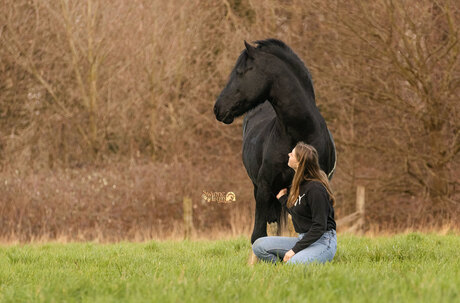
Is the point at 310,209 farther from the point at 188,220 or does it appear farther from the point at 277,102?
the point at 188,220

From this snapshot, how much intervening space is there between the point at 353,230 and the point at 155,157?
8600 mm

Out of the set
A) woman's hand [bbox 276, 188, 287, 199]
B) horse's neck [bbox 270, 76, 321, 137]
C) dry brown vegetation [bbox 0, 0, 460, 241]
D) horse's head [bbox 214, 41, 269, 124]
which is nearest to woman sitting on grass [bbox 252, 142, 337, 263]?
woman's hand [bbox 276, 188, 287, 199]

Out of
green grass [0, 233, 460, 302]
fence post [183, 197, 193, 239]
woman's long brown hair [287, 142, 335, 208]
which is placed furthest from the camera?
fence post [183, 197, 193, 239]

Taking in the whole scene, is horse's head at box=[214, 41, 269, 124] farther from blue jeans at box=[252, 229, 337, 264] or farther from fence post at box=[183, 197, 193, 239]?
fence post at box=[183, 197, 193, 239]

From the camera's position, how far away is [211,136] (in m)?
18.9

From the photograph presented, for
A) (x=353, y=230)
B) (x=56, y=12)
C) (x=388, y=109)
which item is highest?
(x=56, y=12)

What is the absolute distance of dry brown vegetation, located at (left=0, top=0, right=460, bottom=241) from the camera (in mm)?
13125

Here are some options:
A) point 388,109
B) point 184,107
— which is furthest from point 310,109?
point 184,107

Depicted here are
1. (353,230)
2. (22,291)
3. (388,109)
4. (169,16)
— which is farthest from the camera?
(169,16)

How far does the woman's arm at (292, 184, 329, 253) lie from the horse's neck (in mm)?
834

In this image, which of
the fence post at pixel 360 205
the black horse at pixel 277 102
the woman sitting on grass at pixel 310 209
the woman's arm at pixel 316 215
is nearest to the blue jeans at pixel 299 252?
the woman sitting on grass at pixel 310 209

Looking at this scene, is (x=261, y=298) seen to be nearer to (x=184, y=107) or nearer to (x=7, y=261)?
(x=7, y=261)

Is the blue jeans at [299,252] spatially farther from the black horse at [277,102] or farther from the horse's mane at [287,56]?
the horse's mane at [287,56]

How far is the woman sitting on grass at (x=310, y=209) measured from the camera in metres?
5.16
